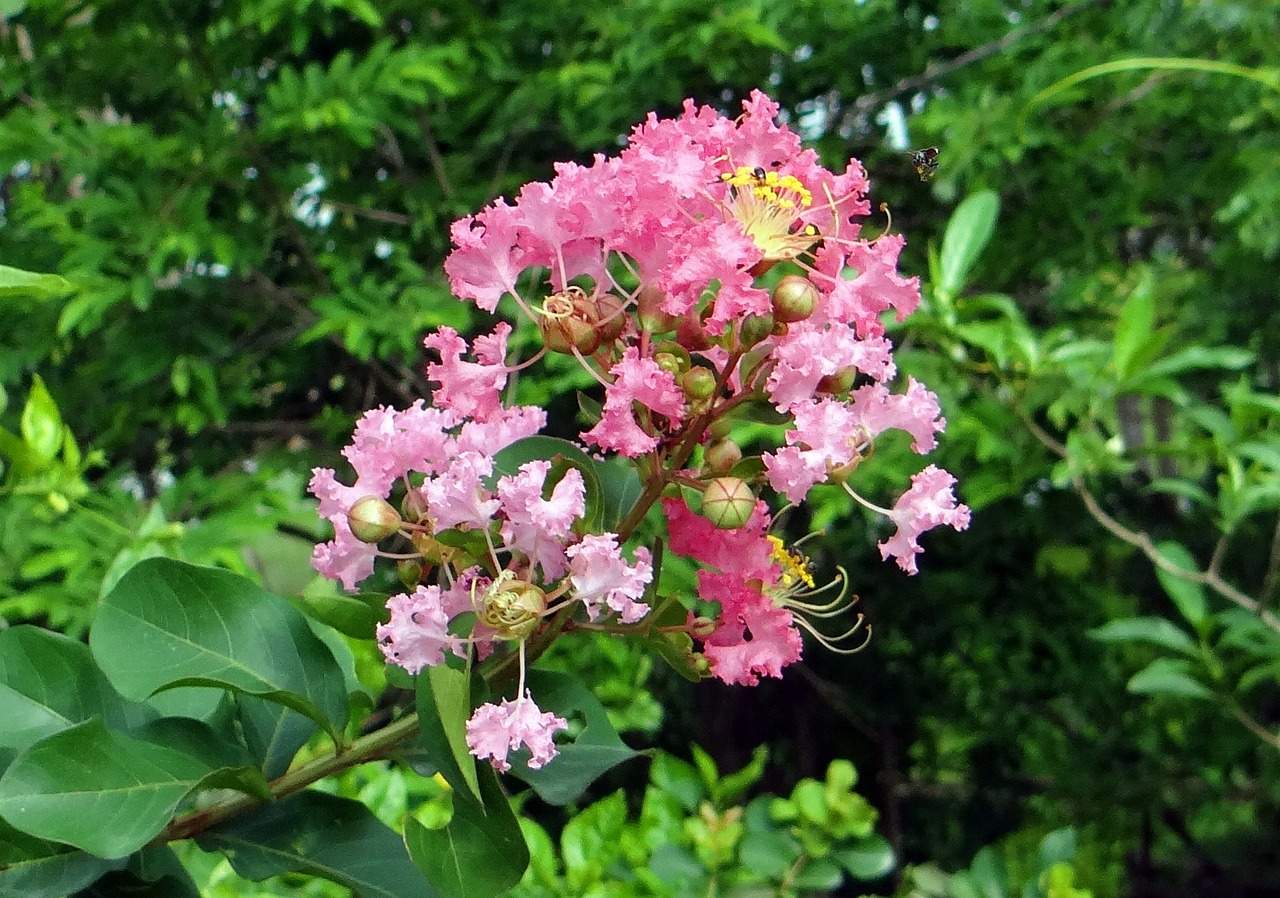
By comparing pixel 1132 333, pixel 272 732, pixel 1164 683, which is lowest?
pixel 1164 683

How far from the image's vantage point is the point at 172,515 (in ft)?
5.28

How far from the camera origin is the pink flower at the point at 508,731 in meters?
0.47

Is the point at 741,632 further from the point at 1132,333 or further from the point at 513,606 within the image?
the point at 1132,333

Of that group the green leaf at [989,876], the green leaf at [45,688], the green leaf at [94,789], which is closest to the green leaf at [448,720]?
the green leaf at [94,789]

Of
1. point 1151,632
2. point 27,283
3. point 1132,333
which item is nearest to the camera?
point 27,283

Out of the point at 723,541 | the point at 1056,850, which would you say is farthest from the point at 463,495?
the point at 1056,850

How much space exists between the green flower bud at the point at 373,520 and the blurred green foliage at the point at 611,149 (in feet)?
2.32

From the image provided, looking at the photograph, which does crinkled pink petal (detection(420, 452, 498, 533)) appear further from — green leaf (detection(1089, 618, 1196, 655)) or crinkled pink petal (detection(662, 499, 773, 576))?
green leaf (detection(1089, 618, 1196, 655))

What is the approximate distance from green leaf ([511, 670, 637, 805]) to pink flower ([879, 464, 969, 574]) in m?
0.17

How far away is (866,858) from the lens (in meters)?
1.00

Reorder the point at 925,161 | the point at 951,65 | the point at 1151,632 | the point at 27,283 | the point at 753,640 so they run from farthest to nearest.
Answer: the point at 951,65, the point at 1151,632, the point at 925,161, the point at 753,640, the point at 27,283

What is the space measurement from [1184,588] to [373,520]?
46.8 inches

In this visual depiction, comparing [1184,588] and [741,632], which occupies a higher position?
→ [741,632]

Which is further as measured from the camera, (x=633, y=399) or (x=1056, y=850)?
(x=1056, y=850)
